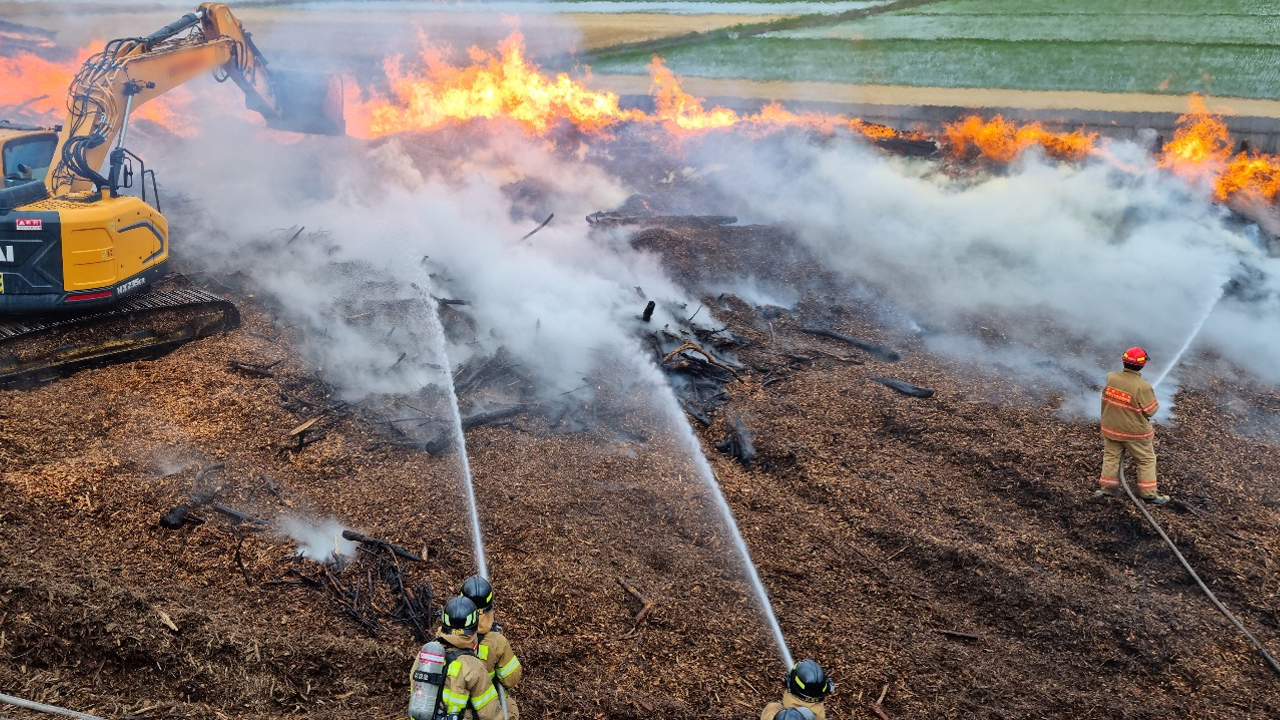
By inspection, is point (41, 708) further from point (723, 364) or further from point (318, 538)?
point (723, 364)

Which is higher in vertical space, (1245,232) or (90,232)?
(90,232)

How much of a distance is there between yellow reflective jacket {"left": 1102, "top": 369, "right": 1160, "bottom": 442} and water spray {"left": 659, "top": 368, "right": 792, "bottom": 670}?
4.20m

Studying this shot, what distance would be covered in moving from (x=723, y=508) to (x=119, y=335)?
27.0 ft

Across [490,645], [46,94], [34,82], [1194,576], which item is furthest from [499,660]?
[34,82]

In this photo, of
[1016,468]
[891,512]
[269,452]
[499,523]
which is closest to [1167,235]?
[1016,468]

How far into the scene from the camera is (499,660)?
215 inches

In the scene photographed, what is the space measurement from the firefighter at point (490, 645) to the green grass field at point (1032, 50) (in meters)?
28.6

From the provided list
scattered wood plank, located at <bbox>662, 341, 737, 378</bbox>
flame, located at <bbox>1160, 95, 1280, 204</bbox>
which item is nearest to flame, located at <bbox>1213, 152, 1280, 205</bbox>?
flame, located at <bbox>1160, 95, 1280, 204</bbox>

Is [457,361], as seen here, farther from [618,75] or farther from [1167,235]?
[618,75]

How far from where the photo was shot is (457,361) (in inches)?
477

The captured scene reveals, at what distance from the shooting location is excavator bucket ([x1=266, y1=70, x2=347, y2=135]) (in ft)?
58.5

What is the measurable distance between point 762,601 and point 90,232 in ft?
30.3

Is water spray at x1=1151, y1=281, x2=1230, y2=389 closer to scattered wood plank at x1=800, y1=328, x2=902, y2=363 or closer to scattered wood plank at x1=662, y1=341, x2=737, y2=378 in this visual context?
scattered wood plank at x1=800, y1=328, x2=902, y2=363

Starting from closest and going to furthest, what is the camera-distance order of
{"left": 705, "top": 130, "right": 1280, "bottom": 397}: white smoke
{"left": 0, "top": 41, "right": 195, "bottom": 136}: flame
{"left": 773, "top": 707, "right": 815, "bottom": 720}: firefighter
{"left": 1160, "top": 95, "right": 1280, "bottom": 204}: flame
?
1. {"left": 773, "top": 707, "right": 815, "bottom": 720}: firefighter
2. {"left": 705, "top": 130, "right": 1280, "bottom": 397}: white smoke
3. {"left": 1160, "top": 95, "right": 1280, "bottom": 204}: flame
4. {"left": 0, "top": 41, "right": 195, "bottom": 136}: flame
